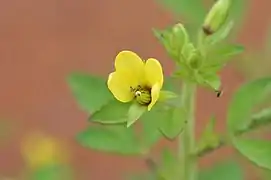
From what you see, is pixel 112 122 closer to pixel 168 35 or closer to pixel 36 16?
pixel 168 35

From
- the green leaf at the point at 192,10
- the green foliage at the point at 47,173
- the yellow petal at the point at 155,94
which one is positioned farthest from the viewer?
the green foliage at the point at 47,173

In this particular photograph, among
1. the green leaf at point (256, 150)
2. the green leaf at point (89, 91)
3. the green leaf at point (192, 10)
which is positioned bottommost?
the green leaf at point (256, 150)

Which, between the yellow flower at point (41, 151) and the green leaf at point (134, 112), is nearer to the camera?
the green leaf at point (134, 112)

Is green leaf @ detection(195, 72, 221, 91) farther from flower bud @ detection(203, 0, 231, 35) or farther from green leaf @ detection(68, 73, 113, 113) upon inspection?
green leaf @ detection(68, 73, 113, 113)

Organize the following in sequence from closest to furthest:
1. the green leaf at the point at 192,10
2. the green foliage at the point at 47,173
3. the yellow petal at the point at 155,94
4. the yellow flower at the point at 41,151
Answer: the yellow petal at the point at 155,94 < the green leaf at the point at 192,10 < the green foliage at the point at 47,173 < the yellow flower at the point at 41,151

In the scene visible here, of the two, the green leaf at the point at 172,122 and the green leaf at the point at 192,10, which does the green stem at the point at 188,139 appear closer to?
the green leaf at the point at 172,122

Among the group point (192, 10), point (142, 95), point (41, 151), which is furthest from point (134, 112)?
point (41, 151)

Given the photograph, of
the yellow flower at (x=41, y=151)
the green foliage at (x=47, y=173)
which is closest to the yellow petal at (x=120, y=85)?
the green foliage at (x=47, y=173)

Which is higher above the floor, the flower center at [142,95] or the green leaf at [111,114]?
the flower center at [142,95]

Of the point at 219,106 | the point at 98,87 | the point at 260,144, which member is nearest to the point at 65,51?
the point at 219,106
